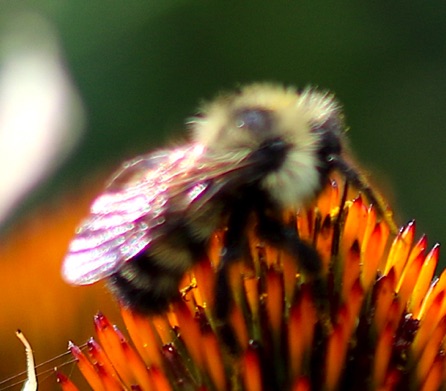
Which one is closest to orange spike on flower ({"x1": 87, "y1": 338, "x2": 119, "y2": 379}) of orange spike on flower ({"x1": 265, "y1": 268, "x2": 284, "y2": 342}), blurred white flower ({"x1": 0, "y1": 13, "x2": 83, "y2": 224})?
orange spike on flower ({"x1": 265, "y1": 268, "x2": 284, "y2": 342})

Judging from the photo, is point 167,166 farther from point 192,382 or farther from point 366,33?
point 366,33

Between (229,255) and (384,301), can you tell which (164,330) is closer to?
(229,255)

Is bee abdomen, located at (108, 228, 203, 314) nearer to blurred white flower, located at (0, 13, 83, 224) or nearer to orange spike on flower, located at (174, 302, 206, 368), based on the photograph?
orange spike on flower, located at (174, 302, 206, 368)

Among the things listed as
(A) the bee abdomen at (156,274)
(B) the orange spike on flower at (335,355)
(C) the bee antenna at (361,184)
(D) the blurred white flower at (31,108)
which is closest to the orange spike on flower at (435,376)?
(B) the orange spike on flower at (335,355)

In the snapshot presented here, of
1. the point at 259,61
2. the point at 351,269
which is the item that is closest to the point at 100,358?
the point at 351,269

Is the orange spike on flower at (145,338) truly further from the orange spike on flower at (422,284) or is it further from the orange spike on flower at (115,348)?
the orange spike on flower at (422,284)

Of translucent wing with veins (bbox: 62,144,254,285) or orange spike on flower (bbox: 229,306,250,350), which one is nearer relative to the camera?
translucent wing with veins (bbox: 62,144,254,285)
